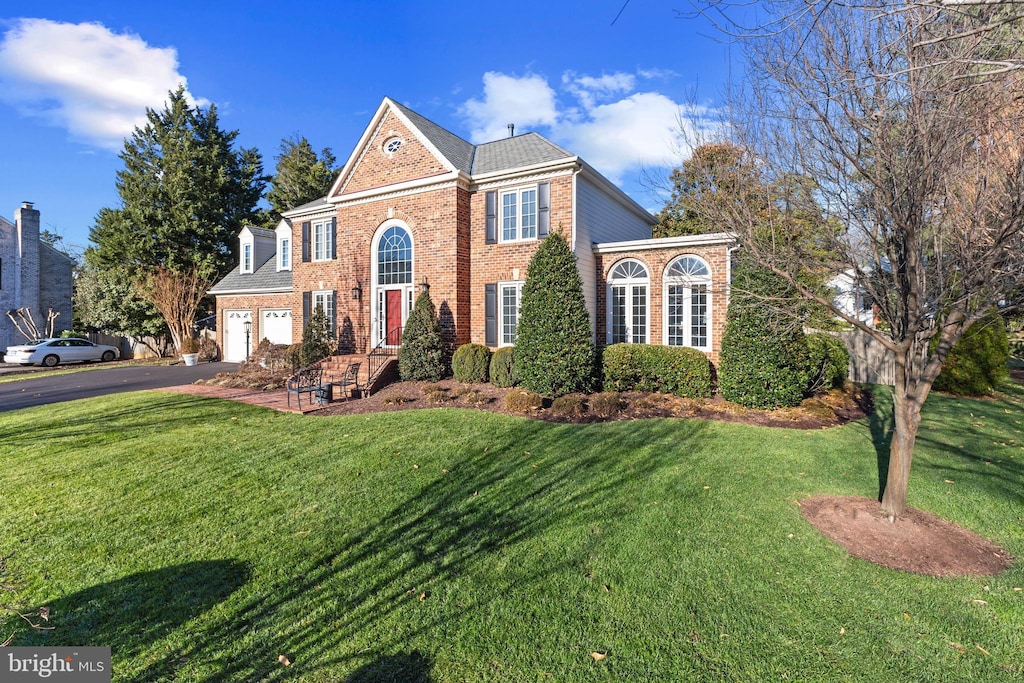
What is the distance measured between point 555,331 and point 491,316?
136 inches

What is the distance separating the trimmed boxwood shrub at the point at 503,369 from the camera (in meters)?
11.6

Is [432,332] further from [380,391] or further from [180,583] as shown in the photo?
[180,583]

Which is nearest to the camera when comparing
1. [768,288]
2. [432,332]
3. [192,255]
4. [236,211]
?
[768,288]

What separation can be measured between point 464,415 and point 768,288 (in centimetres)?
653

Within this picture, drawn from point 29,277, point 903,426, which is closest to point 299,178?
point 29,277

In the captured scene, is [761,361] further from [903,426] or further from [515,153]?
[515,153]

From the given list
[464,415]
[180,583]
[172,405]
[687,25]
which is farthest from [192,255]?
[687,25]

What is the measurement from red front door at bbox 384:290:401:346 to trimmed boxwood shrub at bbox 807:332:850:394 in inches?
451

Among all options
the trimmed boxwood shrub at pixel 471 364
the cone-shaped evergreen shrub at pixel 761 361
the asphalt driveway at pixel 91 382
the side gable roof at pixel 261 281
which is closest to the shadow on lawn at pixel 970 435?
the cone-shaped evergreen shrub at pixel 761 361

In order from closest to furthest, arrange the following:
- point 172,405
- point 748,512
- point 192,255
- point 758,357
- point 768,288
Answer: point 748,512
point 768,288
point 758,357
point 172,405
point 192,255

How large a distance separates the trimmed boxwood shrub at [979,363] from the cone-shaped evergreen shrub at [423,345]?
13.3m

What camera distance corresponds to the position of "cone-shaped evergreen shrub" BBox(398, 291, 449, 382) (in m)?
12.5

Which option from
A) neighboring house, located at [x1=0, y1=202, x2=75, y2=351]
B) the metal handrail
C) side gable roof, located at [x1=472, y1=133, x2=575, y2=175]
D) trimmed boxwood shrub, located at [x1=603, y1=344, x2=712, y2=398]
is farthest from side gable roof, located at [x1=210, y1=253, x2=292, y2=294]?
trimmed boxwood shrub, located at [x1=603, y1=344, x2=712, y2=398]

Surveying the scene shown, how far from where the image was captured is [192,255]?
86.7 ft
